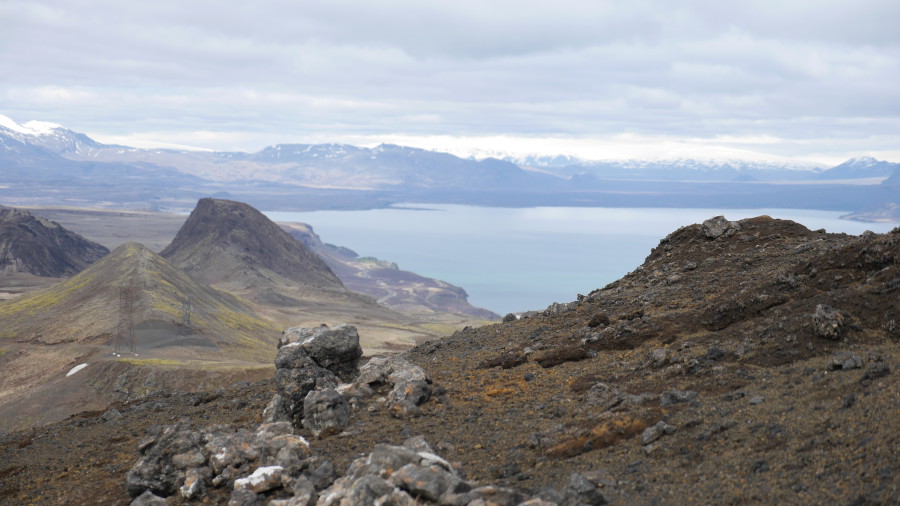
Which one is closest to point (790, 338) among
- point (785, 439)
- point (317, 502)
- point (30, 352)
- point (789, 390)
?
point (789, 390)

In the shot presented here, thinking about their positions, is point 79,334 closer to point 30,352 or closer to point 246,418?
point 30,352

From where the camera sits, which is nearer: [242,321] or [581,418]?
[581,418]

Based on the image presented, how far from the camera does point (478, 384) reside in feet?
86.2

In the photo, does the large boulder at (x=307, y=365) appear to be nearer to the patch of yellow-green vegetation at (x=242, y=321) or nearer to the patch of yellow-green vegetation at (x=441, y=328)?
the patch of yellow-green vegetation at (x=242, y=321)

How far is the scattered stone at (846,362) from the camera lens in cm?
1911

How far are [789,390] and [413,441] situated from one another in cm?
1096

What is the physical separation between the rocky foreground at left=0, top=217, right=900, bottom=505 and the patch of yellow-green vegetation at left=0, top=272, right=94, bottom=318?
3813 inches

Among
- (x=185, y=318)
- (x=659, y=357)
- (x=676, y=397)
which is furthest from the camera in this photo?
(x=185, y=318)

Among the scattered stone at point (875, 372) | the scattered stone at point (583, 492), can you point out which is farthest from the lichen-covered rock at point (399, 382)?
the scattered stone at point (875, 372)

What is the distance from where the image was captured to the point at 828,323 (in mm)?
21609

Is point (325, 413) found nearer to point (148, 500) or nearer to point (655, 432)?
point (148, 500)

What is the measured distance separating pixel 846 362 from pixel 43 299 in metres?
133

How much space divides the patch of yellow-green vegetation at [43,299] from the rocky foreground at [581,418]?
96848mm

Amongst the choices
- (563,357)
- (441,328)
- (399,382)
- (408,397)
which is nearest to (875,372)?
(563,357)
